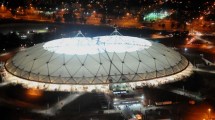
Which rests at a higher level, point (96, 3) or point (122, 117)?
point (96, 3)

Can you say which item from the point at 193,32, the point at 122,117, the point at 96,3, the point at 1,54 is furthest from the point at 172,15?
the point at 122,117

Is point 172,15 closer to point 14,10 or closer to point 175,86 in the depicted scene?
point 14,10

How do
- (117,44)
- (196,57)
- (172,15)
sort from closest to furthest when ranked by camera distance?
(117,44)
(196,57)
(172,15)

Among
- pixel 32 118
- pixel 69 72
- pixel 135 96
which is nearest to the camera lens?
pixel 32 118

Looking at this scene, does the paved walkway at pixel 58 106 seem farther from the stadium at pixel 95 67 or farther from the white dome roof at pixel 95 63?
the white dome roof at pixel 95 63

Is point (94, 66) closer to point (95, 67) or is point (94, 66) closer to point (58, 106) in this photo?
point (95, 67)

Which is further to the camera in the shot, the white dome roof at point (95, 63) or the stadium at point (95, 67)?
the white dome roof at point (95, 63)

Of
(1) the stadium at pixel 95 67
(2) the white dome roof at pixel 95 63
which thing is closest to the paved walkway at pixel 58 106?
(1) the stadium at pixel 95 67

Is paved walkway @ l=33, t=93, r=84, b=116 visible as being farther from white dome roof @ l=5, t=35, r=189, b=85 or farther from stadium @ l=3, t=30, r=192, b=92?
white dome roof @ l=5, t=35, r=189, b=85

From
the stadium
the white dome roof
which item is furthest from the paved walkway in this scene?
the white dome roof
